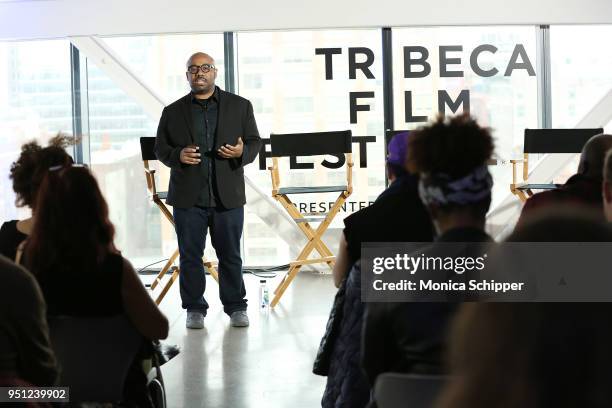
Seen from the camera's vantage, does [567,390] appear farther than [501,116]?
No

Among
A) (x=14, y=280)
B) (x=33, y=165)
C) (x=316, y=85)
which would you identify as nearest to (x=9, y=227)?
(x=33, y=165)

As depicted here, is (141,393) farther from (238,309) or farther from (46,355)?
(238,309)

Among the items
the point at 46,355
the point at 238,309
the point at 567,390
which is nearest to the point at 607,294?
the point at 567,390

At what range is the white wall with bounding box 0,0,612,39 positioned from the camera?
7.80 m

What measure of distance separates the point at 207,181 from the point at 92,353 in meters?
3.09

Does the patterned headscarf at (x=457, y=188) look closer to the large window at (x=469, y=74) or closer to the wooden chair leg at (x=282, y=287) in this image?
the wooden chair leg at (x=282, y=287)

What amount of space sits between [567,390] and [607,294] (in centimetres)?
59

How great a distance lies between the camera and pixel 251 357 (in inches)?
187

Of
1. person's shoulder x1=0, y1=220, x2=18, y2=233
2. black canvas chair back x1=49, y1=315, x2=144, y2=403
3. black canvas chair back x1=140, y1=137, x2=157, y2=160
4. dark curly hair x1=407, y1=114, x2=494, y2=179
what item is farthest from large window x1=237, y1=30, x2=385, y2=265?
dark curly hair x1=407, y1=114, x2=494, y2=179

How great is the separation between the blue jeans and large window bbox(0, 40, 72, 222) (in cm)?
318

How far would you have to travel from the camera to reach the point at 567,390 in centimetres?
129

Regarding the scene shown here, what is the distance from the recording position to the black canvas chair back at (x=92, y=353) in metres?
2.32

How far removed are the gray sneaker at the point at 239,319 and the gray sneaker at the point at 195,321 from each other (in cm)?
19

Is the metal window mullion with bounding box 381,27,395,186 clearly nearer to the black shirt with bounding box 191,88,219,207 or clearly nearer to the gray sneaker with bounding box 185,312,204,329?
the black shirt with bounding box 191,88,219,207
